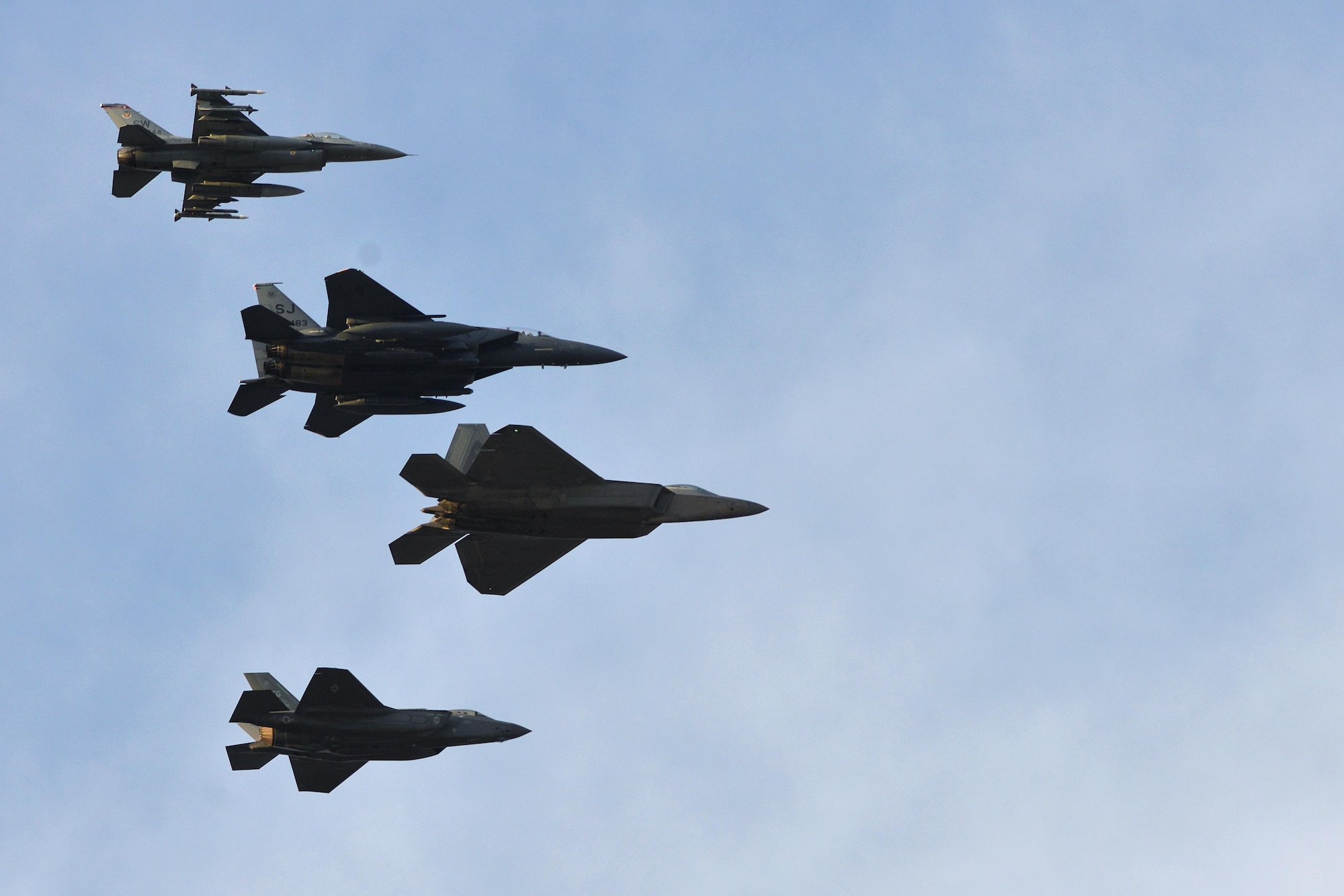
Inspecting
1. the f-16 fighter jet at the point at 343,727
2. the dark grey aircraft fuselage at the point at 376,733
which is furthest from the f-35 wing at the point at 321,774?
the dark grey aircraft fuselage at the point at 376,733

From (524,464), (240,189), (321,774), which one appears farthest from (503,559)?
(240,189)

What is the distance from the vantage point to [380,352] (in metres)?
64.3

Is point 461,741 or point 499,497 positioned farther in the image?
point 461,741

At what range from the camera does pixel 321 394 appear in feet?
219

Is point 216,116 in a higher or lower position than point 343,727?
higher

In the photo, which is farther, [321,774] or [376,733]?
[321,774]

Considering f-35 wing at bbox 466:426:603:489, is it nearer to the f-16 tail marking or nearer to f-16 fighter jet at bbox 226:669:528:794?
f-16 fighter jet at bbox 226:669:528:794

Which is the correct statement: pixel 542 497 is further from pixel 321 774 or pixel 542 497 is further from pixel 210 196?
pixel 210 196

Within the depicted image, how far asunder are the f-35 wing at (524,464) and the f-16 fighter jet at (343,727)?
10572 millimetres

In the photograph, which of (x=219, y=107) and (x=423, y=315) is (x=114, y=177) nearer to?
(x=219, y=107)

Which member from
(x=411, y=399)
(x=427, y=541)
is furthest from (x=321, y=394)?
(x=427, y=541)

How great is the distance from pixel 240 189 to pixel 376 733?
2525 centimetres

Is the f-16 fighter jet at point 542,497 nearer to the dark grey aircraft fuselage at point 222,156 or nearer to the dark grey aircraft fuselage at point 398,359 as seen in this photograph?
the dark grey aircraft fuselage at point 398,359

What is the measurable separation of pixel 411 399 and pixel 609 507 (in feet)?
45.6
